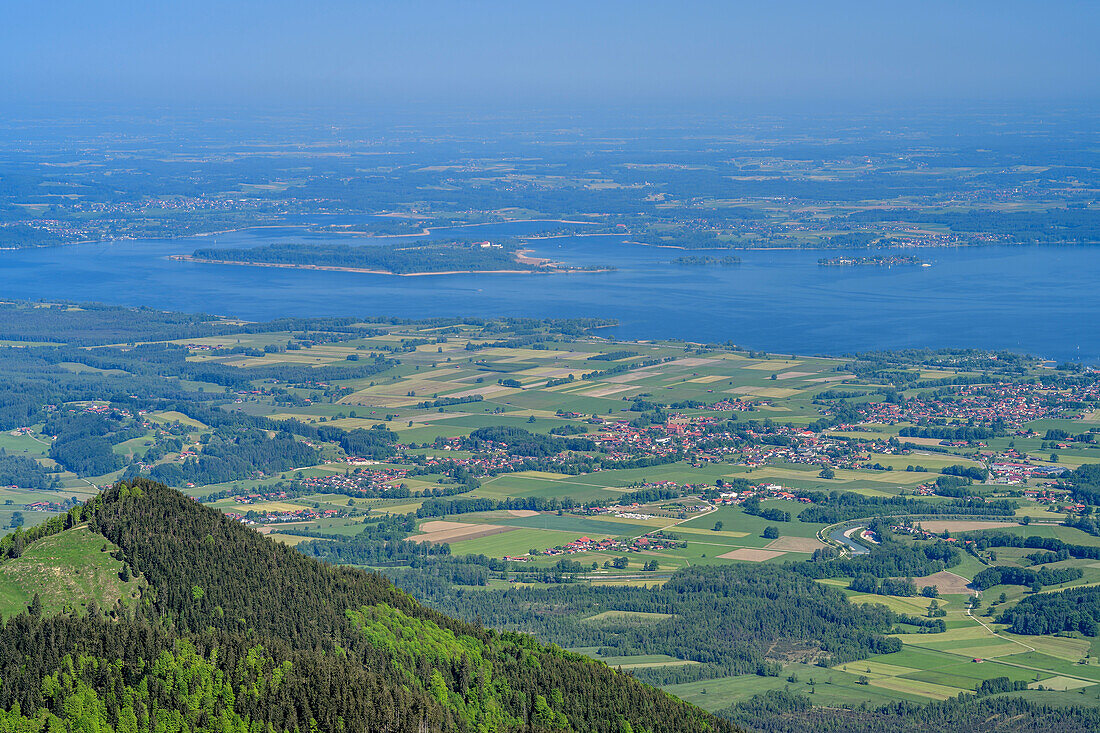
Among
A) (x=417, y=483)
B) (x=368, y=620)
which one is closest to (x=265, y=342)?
(x=417, y=483)

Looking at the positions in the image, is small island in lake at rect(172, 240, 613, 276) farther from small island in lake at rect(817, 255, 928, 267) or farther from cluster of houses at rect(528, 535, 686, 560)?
cluster of houses at rect(528, 535, 686, 560)

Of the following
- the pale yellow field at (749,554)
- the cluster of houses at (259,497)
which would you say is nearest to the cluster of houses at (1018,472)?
the pale yellow field at (749,554)

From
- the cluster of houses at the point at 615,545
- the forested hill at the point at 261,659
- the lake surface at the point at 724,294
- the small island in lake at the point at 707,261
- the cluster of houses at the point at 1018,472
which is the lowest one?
the cluster of houses at the point at 615,545

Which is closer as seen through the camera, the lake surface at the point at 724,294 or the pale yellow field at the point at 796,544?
the pale yellow field at the point at 796,544

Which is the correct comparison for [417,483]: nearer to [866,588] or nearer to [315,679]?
[866,588]

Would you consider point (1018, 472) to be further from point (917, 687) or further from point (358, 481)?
point (358, 481)

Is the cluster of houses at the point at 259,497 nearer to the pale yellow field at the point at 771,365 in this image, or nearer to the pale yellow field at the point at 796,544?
the pale yellow field at the point at 796,544

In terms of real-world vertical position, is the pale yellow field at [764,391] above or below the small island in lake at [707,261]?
below

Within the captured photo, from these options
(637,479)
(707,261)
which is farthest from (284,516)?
(707,261)
